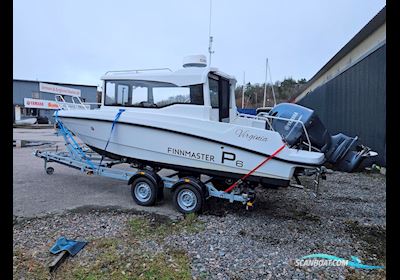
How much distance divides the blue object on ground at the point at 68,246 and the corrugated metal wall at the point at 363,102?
731 centimetres

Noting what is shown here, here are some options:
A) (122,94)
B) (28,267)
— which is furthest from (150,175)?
(28,267)

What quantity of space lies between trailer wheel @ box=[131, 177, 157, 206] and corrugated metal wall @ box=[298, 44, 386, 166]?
5.95 meters

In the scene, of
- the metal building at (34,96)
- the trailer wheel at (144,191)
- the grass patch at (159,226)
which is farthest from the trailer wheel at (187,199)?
the metal building at (34,96)

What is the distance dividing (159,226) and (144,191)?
1.07 meters

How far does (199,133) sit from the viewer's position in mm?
4824

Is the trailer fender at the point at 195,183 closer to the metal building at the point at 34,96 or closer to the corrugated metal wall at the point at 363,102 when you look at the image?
the corrugated metal wall at the point at 363,102

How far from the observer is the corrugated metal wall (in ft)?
25.6

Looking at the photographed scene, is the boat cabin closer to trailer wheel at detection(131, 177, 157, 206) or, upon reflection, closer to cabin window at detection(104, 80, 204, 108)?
cabin window at detection(104, 80, 204, 108)

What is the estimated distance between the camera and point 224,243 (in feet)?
12.6

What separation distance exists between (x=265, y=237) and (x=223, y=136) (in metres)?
1.57

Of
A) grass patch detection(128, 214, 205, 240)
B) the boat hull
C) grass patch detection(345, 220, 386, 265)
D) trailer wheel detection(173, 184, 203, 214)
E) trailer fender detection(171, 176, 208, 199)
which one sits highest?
the boat hull

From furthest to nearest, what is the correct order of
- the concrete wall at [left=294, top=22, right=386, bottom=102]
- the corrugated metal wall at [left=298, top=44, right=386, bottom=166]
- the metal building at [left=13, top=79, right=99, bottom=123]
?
the metal building at [left=13, top=79, right=99, bottom=123], the concrete wall at [left=294, top=22, right=386, bottom=102], the corrugated metal wall at [left=298, top=44, right=386, bottom=166]

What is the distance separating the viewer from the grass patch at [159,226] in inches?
162

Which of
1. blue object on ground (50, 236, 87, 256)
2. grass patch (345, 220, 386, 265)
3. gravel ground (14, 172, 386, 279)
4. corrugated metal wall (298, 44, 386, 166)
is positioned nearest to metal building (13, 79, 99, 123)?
corrugated metal wall (298, 44, 386, 166)
